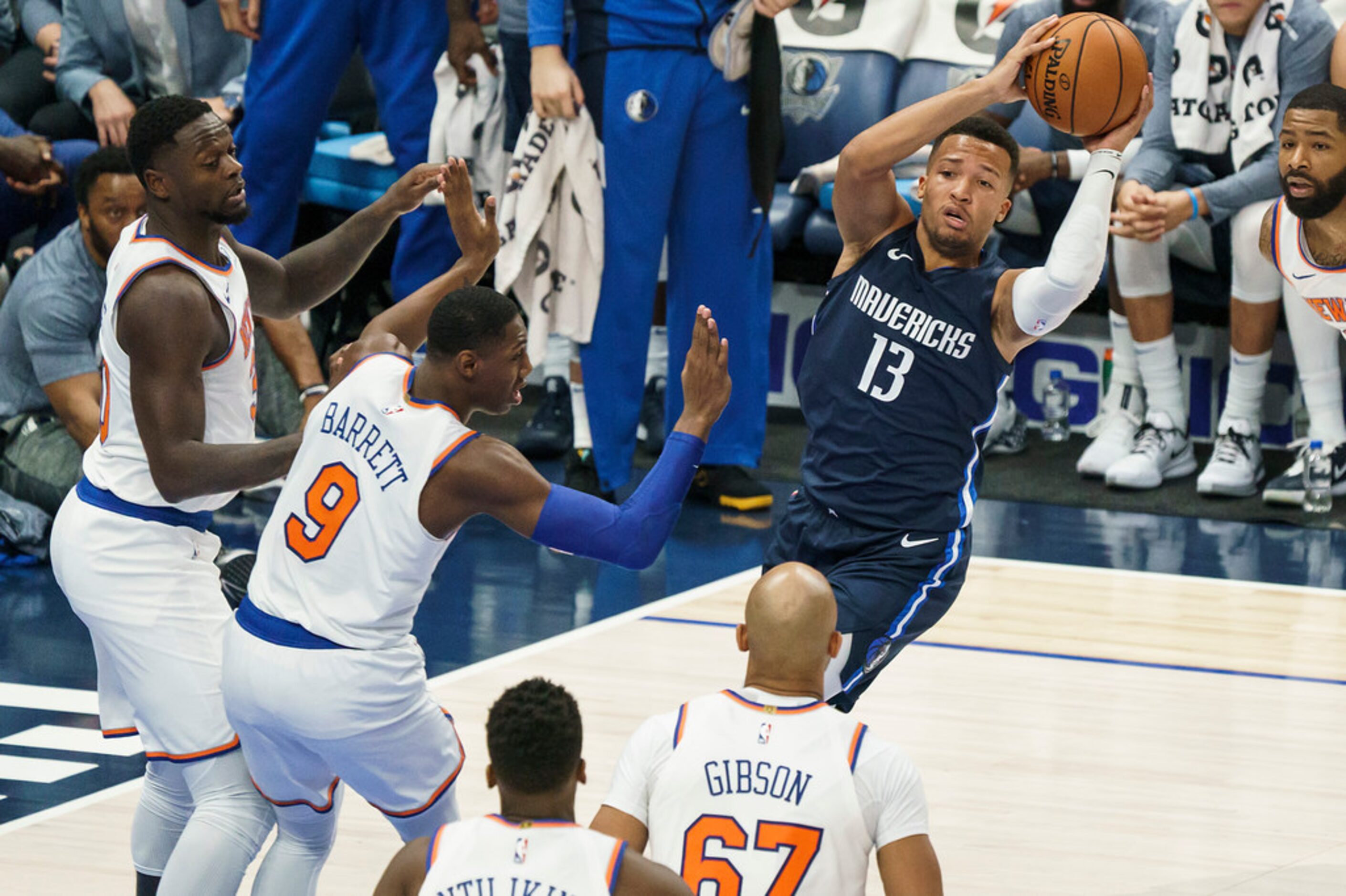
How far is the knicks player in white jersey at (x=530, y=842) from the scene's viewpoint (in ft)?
8.07

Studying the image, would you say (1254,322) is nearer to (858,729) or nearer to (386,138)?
(386,138)

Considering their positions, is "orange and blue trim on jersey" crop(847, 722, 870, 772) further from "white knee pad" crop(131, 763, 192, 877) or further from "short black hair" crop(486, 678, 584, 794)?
"white knee pad" crop(131, 763, 192, 877)

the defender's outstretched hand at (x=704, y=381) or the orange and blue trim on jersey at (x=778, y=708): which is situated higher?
the defender's outstretched hand at (x=704, y=381)

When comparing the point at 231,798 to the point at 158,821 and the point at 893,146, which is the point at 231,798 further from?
the point at 893,146

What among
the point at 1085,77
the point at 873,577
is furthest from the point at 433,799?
the point at 1085,77

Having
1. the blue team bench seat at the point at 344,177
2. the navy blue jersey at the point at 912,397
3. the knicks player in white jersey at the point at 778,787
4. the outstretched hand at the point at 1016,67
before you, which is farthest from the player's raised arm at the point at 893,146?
the blue team bench seat at the point at 344,177

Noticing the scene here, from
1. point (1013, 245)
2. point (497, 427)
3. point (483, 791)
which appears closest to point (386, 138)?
point (497, 427)

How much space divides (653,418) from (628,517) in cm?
524

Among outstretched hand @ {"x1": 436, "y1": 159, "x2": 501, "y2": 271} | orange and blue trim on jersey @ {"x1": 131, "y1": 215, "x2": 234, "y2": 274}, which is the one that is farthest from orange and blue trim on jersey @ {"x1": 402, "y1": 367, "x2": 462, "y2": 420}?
outstretched hand @ {"x1": 436, "y1": 159, "x2": 501, "y2": 271}

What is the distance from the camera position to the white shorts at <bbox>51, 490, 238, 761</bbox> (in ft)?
11.8

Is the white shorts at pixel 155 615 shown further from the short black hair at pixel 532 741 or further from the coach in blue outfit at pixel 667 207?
the coach in blue outfit at pixel 667 207

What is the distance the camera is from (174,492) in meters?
3.61

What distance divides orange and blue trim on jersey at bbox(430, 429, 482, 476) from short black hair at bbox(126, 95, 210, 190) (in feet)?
3.21

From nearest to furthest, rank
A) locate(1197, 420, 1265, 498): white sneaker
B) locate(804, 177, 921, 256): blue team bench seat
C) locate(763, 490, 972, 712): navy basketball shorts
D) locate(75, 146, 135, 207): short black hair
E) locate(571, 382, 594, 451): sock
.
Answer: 1. locate(763, 490, 972, 712): navy basketball shorts
2. locate(75, 146, 135, 207): short black hair
3. locate(571, 382, 594, 451): sock
4. locate(1197, 420, 1265, 498): white sneaker
5. locate(804, 177, 921, 256): blue team bench seat
